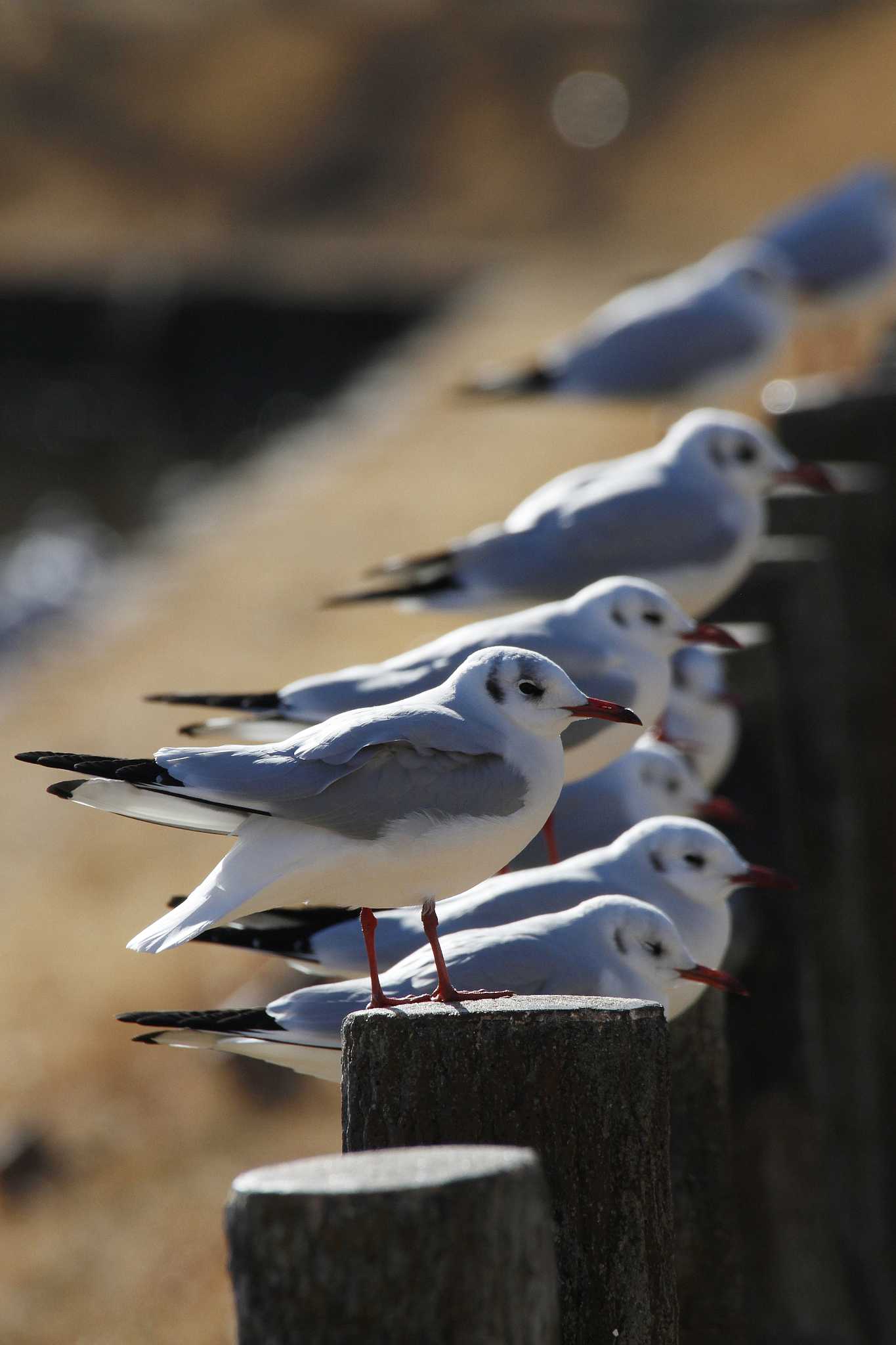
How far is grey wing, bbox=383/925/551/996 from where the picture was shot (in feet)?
8.73

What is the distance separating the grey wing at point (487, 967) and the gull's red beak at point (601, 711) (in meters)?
0.32

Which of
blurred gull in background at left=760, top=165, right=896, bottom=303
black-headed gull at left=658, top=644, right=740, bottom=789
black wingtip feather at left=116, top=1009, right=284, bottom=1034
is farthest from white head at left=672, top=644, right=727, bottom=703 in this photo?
blurred gull in background at left=760, top=165, right=896, bottom=303

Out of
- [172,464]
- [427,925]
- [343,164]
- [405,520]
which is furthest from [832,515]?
[343,164]

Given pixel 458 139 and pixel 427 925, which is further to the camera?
pixel 458 139

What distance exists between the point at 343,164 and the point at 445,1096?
3255cm

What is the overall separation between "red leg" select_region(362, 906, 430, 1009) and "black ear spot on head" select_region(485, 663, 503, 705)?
321 millimetres

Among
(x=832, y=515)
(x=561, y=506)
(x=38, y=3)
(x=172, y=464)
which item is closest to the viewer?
(x=561, y=506)

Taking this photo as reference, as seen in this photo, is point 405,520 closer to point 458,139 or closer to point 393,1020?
point 393,1020

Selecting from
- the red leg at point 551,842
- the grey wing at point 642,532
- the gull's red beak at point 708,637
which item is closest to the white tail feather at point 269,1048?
the red leg at point 551,842

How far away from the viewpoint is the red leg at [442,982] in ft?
8.00

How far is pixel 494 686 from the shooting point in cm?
264

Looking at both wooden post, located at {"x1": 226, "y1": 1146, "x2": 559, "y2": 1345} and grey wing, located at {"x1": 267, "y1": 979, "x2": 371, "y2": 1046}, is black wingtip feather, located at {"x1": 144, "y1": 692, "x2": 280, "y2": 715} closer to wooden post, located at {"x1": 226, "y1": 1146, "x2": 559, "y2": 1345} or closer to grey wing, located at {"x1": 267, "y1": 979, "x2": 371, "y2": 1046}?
grey wing, located at {"x1": 267, "y1": 979, "x2": 371, "y2": 1046}

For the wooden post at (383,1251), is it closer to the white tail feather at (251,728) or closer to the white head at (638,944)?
the white head at (638,944)

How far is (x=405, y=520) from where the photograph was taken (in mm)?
13484
